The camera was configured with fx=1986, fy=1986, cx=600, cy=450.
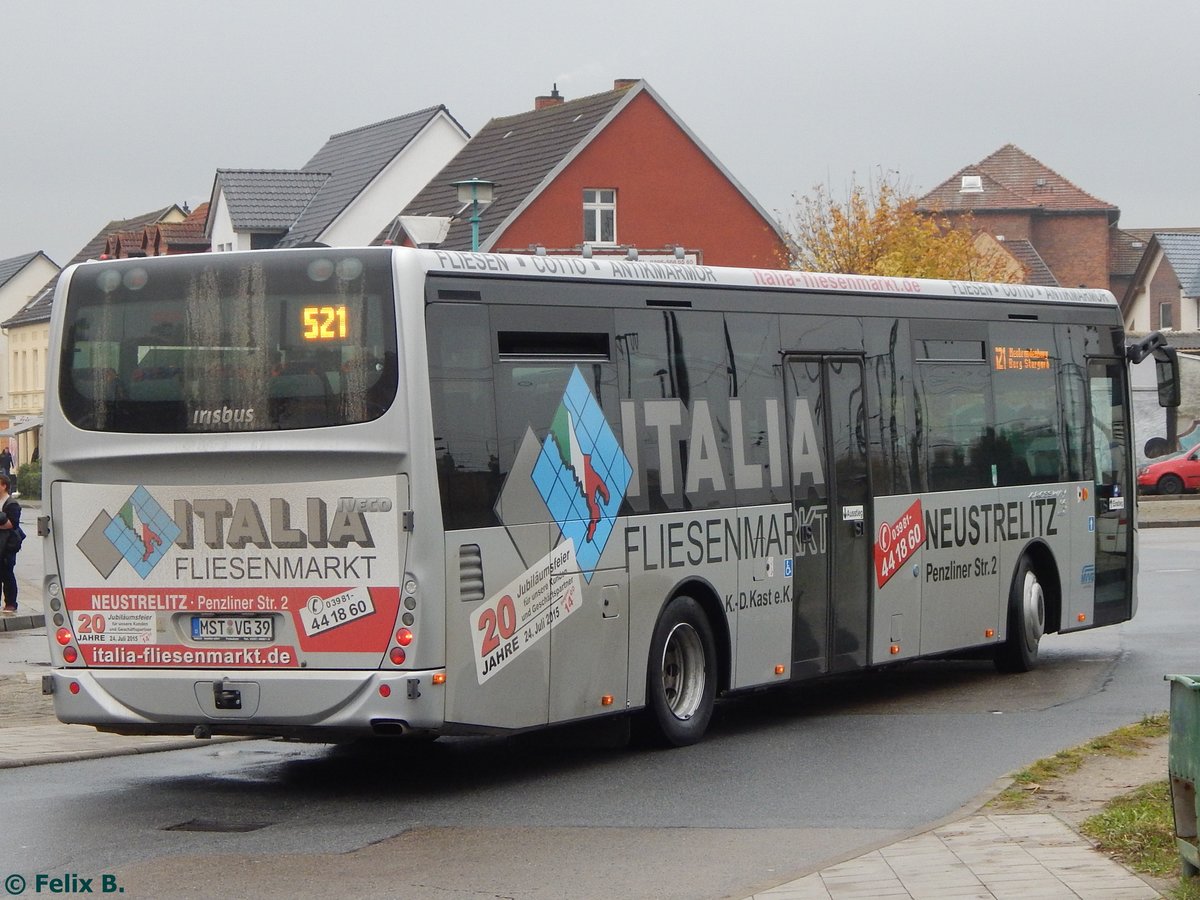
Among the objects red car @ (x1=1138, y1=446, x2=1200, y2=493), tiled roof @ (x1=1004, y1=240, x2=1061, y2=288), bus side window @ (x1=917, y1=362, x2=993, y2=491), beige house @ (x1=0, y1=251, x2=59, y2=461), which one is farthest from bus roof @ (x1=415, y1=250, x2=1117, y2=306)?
tiled roof @ (x1=1004, y1=240, x2=1061, y2=288)

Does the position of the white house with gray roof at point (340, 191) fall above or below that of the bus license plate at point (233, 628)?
above

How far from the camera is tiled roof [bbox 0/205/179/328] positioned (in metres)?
90.7

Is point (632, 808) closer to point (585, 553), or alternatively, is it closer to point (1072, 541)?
point (585, 553)

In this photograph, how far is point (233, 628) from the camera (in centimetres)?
1062

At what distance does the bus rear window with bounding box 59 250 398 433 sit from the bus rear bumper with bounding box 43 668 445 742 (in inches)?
52.9

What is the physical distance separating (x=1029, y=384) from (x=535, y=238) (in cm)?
3489

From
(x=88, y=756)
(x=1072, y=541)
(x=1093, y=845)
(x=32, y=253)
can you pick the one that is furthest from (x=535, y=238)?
(x=32, y=253)

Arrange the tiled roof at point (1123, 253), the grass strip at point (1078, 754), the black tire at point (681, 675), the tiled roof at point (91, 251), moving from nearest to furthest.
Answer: the grass strip at point (1078, 754) → the black tire at point (681, 675) → the tiled roof at point (91, 251) → the tiled roof at point (1123, 253)

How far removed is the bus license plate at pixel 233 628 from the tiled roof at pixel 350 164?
48682 mm

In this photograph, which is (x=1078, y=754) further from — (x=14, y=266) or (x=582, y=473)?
(x=14, y=266)

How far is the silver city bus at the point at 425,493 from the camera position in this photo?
10.4 metres

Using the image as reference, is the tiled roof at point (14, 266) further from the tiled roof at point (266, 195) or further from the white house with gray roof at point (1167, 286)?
the white house with gray roof at point (1167, 286)

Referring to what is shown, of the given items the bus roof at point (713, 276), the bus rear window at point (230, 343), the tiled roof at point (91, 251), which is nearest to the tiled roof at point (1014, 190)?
the tiled roof at point (91, 251)

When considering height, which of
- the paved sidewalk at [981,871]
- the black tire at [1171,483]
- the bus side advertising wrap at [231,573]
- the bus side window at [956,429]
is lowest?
the paved sidewalk at [981,871]
